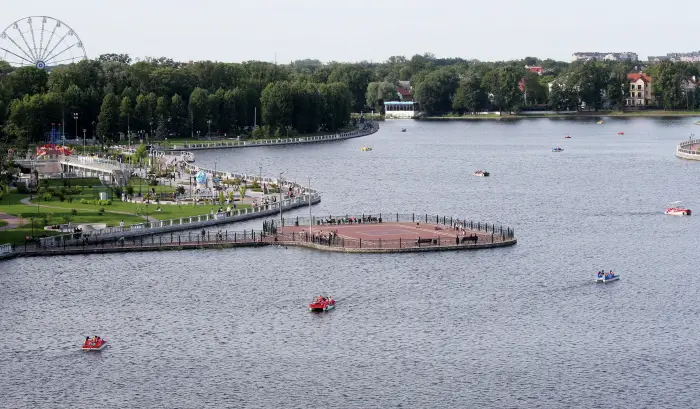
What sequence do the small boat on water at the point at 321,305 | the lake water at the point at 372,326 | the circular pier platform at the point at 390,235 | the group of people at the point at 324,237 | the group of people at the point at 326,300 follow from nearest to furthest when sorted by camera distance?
1. the lake water at the point at 372,326
2. the small boat on water at the point at 321,305
3. the group of people at the point at 326,300
4. the circular pier platform at the point at 390,235
5. the group of people at the point at 324,237

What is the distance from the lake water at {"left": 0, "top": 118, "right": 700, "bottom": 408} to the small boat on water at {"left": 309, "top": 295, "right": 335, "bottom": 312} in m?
0.69

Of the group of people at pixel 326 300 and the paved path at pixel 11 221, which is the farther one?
the paved path at pixel 11 221

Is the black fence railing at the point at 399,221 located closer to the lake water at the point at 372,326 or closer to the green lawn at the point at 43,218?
the lake water at the point at 372,326

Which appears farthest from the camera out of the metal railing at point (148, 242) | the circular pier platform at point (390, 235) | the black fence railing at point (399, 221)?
the black fence railing at point (399, 221)

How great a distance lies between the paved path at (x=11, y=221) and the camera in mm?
100438

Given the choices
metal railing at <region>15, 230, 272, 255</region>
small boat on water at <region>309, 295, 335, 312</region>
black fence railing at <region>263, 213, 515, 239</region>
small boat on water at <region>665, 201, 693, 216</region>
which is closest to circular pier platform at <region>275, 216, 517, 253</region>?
black fence railing at <region>263, 213, 515, 239</region>

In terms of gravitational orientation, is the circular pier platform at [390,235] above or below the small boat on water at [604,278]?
above

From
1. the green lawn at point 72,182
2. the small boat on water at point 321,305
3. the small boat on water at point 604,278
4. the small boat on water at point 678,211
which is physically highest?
the green lawn at point 72,182

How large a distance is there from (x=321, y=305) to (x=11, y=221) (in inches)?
1622

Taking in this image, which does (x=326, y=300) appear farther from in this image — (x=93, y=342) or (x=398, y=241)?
(x=398, y=241)

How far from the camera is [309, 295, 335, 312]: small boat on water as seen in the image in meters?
73.9

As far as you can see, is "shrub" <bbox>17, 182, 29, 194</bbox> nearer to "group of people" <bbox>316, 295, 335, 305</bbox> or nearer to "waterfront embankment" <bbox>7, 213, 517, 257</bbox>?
"waterfront embankment" <bbox>7, 213, 517, 257</bbox>

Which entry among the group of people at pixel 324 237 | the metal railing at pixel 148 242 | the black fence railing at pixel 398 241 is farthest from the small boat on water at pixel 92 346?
the group of people at pixel 324 237

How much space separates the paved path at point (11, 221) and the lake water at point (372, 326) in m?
11.3
